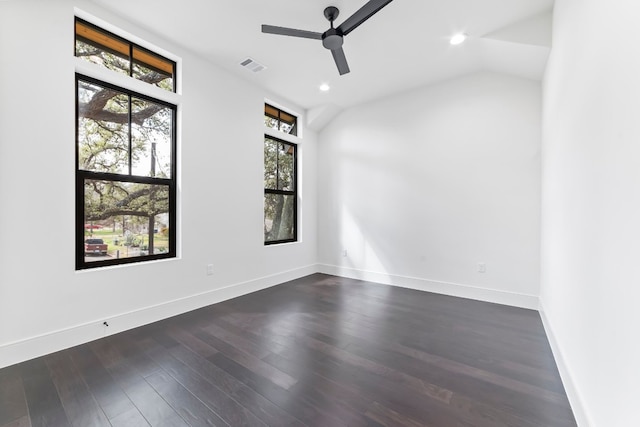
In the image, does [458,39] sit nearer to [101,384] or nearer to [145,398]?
[145,398]

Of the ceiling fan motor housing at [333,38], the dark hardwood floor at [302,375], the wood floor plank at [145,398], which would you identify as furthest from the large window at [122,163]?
the ceiling fan motor housing at [333,38]

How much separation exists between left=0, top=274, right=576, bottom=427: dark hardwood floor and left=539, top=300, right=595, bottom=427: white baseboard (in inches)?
2.0

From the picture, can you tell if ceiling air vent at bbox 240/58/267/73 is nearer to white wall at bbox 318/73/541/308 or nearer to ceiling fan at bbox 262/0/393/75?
ceiling fan at bbox 262/0/393/75

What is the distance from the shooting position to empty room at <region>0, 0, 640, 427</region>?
5.08ft

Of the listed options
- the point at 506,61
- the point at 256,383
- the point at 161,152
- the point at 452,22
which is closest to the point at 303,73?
A: the point at 452,22

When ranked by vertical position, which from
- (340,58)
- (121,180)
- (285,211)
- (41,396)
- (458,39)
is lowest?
(41,396)

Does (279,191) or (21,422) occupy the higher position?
(279,191)

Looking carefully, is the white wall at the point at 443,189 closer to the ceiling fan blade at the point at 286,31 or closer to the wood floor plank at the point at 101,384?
the ceiling fan blade at the point at 286,31

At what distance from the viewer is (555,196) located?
2428 millimetres

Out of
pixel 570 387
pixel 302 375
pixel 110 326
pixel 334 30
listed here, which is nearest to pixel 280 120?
pixel 334 30

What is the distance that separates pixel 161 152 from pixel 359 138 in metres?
3.11

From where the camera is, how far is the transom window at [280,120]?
452 centimetres

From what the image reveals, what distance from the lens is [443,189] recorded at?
397 cm

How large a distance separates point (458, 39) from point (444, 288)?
317 centimetres
